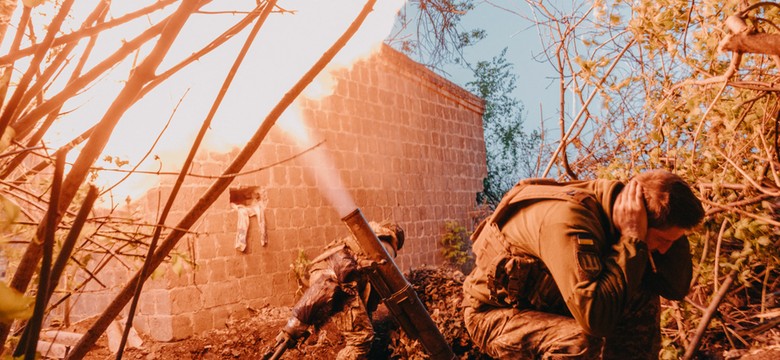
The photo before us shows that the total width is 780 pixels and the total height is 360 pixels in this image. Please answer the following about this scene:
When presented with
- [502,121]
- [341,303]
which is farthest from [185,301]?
[502,121]

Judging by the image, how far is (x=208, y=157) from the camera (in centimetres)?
614

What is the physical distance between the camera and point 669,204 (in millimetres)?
2715

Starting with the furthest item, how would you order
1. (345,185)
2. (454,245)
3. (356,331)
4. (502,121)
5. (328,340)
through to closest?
(502,121) → (454,245) → (345,185) → (328,340) → (356,331)

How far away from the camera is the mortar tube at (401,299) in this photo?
14.2ft

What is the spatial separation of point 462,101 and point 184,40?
597 cm

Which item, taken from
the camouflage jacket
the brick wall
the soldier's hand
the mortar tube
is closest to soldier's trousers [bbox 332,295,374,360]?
the mortar tube

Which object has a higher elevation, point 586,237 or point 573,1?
point 573,1

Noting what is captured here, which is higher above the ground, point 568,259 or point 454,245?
point 568,259

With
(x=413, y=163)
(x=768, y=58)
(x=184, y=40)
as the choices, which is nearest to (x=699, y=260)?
(x=768, y=58)

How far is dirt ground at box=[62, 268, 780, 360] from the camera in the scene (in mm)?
4777

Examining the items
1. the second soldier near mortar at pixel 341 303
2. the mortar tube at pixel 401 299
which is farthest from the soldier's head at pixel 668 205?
the second soldier near mortar at pixel 341 303

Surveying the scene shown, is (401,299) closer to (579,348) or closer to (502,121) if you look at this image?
(579,348)

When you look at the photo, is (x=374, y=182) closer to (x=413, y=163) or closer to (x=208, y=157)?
(x=413, y=163)

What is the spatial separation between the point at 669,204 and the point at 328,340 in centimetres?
326
